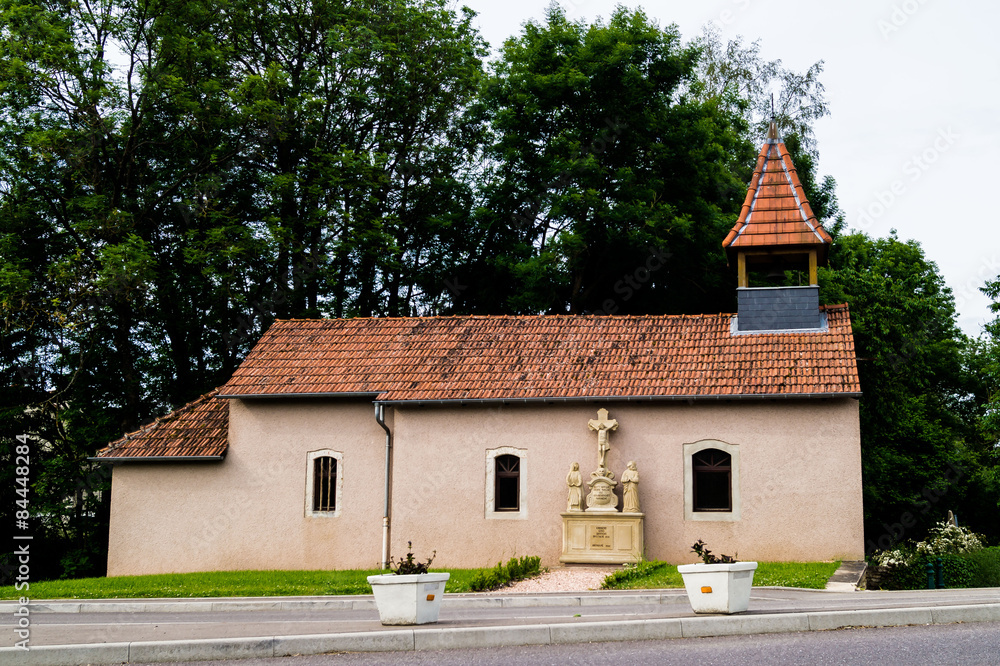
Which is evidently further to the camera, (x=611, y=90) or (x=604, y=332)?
(x=611, y=90)

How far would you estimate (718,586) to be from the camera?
36.1ft

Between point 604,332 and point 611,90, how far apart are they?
40.1ft

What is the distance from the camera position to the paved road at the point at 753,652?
27.8ft

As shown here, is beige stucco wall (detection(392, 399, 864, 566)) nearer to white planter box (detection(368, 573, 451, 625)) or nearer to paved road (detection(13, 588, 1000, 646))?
paved road (detection(13, 588, 1000, 646))

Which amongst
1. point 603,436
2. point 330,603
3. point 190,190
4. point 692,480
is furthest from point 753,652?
point 190,190

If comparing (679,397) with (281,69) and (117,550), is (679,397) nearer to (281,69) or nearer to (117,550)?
(117,550)

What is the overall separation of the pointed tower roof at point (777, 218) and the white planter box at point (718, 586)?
12.3 m

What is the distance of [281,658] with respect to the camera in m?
9.26

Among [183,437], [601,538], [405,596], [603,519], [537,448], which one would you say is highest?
[183,437]

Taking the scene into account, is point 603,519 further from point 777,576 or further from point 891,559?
point 891,559

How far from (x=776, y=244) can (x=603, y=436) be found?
6.21m

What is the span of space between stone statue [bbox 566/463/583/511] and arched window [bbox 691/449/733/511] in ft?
7.66

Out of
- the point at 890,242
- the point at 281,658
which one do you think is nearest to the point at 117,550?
the point at 281,658

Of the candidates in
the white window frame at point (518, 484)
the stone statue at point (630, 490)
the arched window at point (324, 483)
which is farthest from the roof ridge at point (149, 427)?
the stone statue at point (630, 490)
